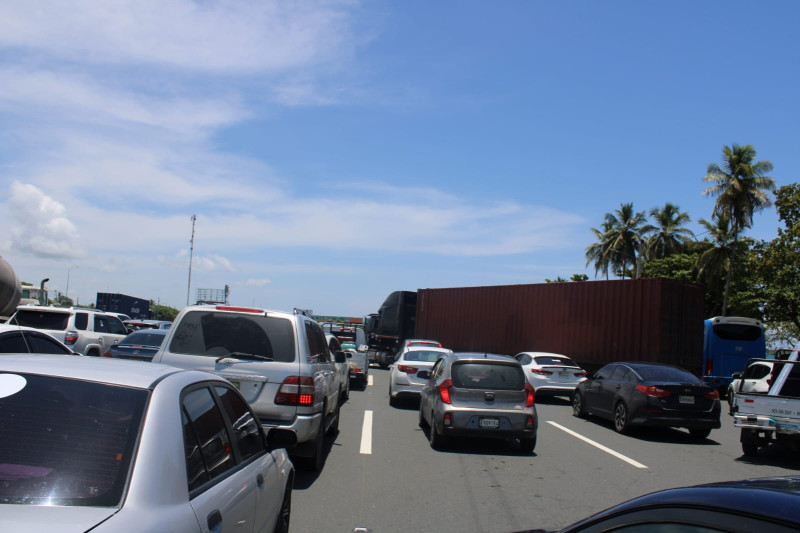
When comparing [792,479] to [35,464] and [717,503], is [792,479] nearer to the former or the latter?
[717,503]

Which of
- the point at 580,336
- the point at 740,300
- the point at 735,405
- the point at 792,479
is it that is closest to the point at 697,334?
the point at 580,336

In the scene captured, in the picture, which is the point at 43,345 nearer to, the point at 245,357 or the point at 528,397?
the point at 245,357

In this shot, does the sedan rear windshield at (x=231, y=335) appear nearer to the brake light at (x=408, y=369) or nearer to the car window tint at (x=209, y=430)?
the car window tint at (x=209, y=430)

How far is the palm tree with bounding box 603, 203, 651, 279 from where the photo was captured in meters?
63.2

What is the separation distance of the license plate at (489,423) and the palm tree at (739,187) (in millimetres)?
40358

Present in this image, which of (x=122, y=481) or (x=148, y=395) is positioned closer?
(x=122, y=481)

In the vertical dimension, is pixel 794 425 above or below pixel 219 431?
below

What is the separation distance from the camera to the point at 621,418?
13.2 metres

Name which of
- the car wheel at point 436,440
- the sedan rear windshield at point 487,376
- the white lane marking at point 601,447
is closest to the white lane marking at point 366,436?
the car wheel at point 436,440

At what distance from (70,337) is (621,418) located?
13485 mm

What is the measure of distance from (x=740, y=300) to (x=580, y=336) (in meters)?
30.8

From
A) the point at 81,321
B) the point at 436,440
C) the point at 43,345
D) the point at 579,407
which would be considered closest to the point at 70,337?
the point at 81,321

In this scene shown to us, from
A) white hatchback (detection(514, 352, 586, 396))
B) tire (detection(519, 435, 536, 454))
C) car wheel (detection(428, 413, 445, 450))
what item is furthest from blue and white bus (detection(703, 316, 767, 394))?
car wheel (detection(428, 413, 445, 450))

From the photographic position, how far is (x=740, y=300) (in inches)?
1859
